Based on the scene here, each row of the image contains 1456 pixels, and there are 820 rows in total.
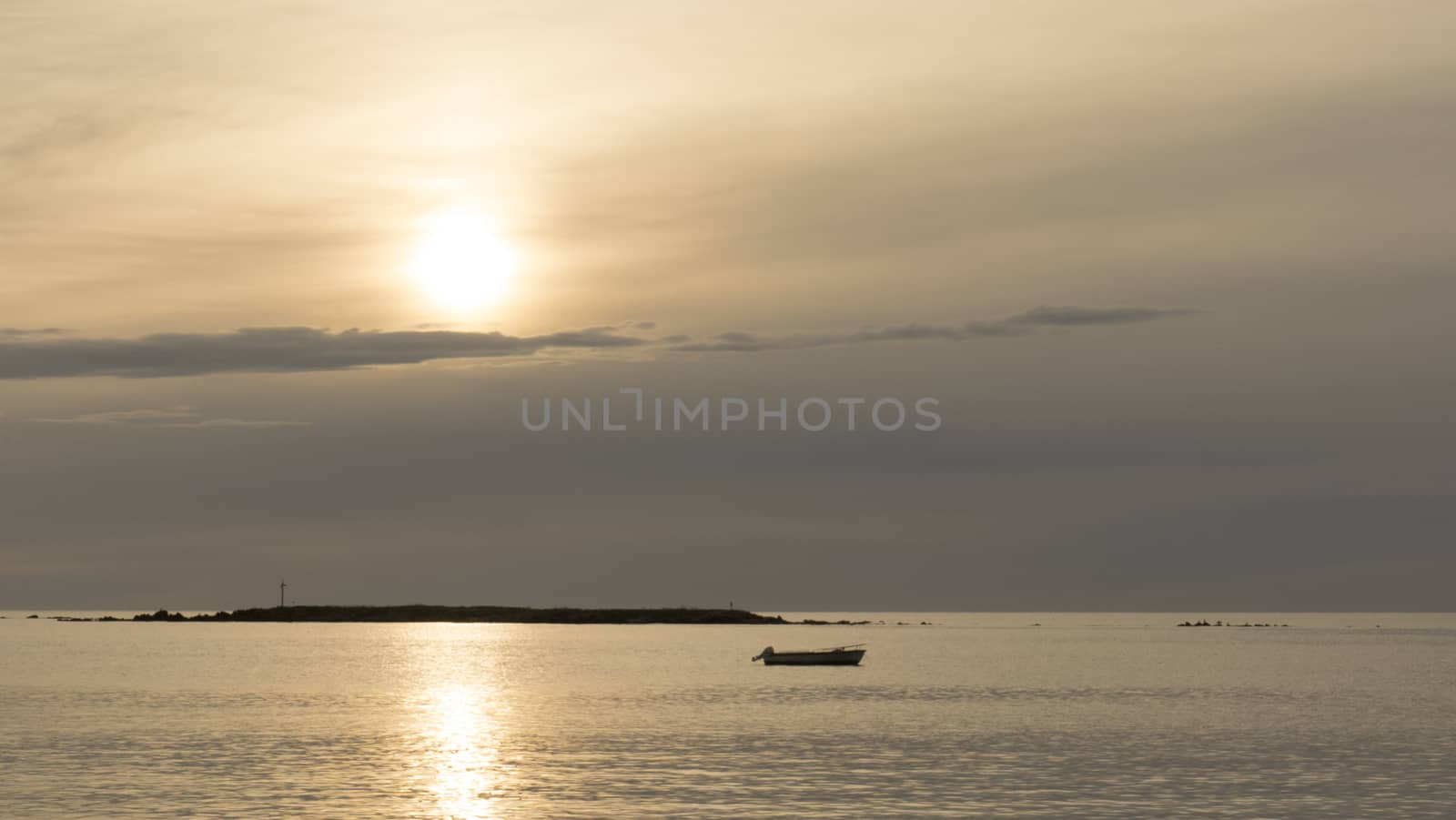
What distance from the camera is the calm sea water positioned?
192 feet

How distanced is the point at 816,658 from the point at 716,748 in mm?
96196

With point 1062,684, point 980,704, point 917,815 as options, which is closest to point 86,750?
point 917,815

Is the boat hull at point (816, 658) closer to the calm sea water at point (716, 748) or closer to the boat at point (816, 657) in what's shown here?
the boat at point (816, 657)

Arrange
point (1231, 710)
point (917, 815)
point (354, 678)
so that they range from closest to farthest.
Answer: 1. point (917, 815)
2. point (1231, 710)
3. point (354, 678)

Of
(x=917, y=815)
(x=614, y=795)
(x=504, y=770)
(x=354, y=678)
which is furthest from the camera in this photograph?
(x=354, y=678)

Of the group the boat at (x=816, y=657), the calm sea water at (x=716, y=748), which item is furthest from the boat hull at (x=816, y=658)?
the calm sea water at (x=716, y=748)

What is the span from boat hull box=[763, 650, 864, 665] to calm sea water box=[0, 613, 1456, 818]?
27.1 m

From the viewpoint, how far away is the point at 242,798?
58.3 m

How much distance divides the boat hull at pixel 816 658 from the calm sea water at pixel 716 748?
27.1 metres

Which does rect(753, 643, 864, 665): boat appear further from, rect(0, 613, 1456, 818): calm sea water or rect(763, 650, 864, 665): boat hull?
rect(0, 613, 1456, 818): calm sea water

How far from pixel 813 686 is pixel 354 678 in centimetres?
4047

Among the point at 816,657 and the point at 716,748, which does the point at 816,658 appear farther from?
the point at 716,748

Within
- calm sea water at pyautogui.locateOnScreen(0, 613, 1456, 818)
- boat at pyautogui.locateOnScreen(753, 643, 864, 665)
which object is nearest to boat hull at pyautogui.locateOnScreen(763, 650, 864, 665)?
boat at pyautogui.locateOnScreen(753, 643, 864, 665)

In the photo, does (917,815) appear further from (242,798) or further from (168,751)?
(168,751)
